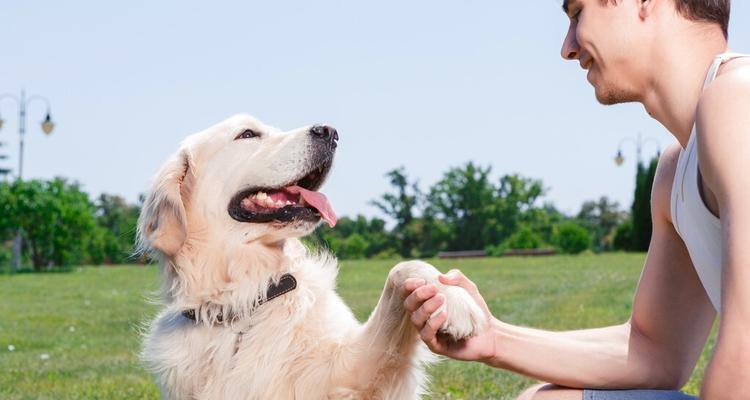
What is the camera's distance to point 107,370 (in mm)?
7234

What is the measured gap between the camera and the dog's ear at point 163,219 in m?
3.48

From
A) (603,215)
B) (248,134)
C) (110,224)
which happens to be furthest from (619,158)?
Result: (248,134)

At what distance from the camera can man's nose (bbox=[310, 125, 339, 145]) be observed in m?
3.75

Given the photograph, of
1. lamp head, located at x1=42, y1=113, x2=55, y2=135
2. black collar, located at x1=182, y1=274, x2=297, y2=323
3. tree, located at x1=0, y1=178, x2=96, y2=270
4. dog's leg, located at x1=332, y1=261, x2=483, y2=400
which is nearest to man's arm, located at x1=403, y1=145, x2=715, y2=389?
dog's leg, located at x1=332, y1=261, x2=483, y2=400

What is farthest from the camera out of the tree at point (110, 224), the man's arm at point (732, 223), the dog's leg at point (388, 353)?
the tree at point (110, 224)

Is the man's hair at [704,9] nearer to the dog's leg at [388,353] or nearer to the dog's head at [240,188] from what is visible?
the dog's leg at [388,353]

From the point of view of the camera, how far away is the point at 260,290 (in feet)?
11.2

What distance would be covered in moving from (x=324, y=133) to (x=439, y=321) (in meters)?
1.36

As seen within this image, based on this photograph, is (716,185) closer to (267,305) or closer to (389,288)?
(389,288)

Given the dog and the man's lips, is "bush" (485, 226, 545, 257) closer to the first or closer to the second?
the dog

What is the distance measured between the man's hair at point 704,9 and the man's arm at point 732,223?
0.37 m

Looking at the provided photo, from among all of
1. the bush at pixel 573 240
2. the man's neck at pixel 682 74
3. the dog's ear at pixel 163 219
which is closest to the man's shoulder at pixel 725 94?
the man's neck at pixel 682 74

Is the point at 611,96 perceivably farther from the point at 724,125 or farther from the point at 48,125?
the point at 48,125

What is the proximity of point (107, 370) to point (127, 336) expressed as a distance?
306cm
